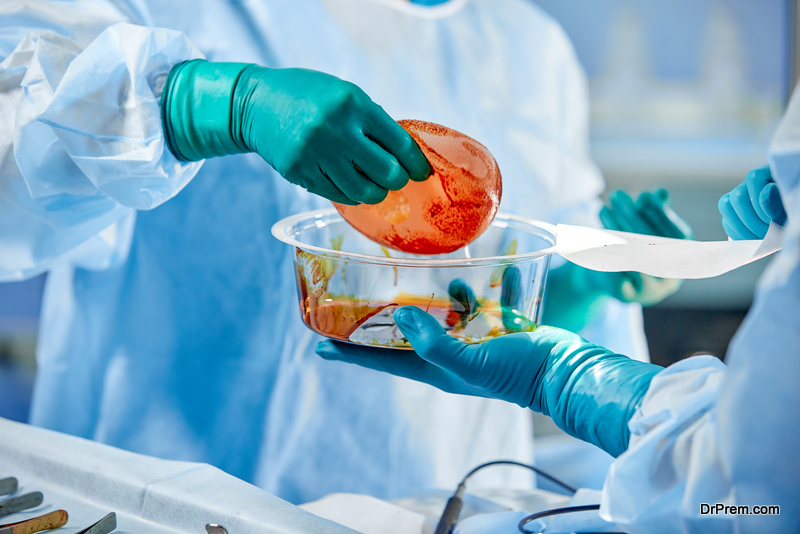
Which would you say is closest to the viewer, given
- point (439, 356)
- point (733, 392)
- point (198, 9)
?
point (733, 392)

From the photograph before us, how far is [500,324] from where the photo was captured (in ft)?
1.70

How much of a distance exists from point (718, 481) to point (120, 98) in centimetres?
56

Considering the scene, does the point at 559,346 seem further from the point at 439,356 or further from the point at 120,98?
the point at 120,98

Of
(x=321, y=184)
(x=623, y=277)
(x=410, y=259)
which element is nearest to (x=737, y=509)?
(x=410, y=259)

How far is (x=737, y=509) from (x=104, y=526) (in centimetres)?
41

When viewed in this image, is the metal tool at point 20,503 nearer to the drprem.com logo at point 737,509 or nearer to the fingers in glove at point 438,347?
the fingers in glove at point 438,347

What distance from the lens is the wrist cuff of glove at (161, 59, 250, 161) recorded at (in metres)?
0.54

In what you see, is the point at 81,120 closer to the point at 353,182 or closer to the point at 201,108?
the point at 201,108

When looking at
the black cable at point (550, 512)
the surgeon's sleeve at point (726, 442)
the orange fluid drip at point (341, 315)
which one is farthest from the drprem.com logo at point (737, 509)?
the orange fluid drip at point (341, 315)

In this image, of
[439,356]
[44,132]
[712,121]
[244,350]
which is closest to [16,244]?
[44,132]

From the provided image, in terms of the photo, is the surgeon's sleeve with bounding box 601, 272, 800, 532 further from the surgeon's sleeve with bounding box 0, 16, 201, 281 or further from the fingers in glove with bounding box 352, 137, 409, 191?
the surgeon's sleeve with bounding box 0, 16, 201, 281

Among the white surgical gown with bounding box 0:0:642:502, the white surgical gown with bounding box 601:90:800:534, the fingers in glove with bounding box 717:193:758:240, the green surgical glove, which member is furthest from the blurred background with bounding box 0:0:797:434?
the white surgical gown with bounding box 601:90:800:534

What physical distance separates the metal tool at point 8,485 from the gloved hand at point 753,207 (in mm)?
639

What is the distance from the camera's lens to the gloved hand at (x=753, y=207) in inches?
18.2
